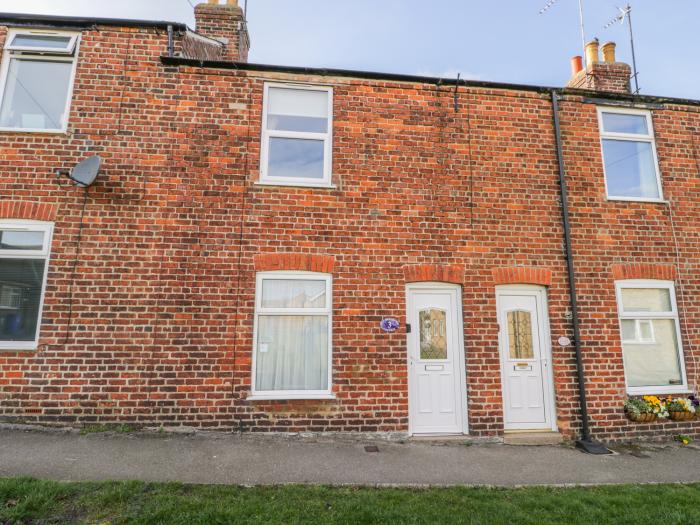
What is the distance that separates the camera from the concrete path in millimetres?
4387

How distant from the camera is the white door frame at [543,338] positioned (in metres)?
6.23

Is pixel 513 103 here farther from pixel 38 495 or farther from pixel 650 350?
pixel 38 495

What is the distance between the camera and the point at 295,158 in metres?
6.47

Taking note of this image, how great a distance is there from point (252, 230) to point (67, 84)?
3730mm

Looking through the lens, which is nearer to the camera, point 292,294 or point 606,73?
point 292,294

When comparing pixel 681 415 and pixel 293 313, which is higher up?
pixel 293 313

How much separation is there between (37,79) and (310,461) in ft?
22.9

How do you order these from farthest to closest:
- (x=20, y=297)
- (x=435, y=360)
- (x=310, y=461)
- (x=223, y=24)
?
(x=223, y=24)
(x=435, y=360)
(x=20, y=297)
(x=310, y=461)

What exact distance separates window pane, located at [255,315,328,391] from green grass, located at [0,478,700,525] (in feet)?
6.01

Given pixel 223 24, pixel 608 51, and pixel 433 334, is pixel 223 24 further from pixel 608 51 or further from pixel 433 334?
pixel 608 51

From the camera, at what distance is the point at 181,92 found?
6293mm

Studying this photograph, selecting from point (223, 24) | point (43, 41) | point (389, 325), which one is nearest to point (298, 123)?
point (223, 24)

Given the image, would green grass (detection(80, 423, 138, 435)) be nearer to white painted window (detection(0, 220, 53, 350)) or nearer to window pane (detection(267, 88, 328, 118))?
white painted window (detection(0, 220, 53, 350))

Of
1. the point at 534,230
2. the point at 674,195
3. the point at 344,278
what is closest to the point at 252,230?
the point at 344,278
